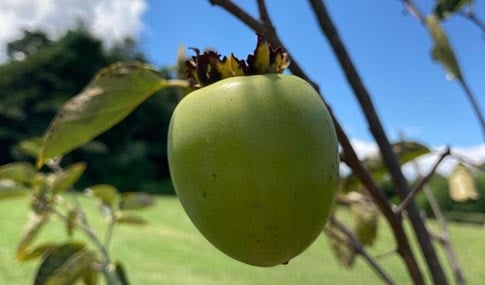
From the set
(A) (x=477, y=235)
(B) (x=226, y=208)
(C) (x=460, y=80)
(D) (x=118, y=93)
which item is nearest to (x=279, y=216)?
(B) (x=226, y=208)

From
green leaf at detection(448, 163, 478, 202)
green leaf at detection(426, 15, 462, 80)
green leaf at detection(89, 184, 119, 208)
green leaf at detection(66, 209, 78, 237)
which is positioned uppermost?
green leaf at detection(426, 15, 462, 80)

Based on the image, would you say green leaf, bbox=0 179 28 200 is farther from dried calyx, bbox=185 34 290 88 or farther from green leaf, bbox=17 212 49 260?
dried calyx, bbox=185 34 290 88

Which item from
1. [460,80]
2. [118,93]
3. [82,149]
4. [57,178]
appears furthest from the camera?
[82,149]

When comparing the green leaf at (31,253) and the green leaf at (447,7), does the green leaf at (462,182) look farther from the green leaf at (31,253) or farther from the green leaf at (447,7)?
the green leaf at (31,253)

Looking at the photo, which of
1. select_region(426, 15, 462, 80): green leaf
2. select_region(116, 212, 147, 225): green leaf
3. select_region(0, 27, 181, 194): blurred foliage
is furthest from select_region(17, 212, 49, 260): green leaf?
select_region(0, 27, 181, 194): blurred foliage

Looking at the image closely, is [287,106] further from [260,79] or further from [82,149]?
[82,149]

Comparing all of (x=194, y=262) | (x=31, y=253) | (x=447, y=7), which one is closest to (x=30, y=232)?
(x=31, y=253)

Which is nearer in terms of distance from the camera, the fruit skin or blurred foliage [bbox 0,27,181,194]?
the fruit skin
